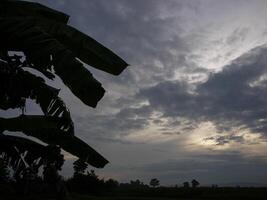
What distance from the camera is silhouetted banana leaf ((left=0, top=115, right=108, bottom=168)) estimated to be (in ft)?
27.3

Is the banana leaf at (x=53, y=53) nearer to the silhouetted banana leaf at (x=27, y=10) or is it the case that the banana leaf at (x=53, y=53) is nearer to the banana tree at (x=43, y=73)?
the banana tree at (x=43, y=73)

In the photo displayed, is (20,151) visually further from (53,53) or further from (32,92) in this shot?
(53,53)

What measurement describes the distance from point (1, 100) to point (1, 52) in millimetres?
1178

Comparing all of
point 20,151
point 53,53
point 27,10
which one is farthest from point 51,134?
point 27,10

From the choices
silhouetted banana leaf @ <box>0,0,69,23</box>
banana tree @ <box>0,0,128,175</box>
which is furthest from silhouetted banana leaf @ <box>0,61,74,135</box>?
silhouetted banana leaf @ <box>0,0,69,23</box>

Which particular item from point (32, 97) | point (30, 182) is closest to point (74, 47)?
point (32, 97)

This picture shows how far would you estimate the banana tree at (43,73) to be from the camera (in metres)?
7.38

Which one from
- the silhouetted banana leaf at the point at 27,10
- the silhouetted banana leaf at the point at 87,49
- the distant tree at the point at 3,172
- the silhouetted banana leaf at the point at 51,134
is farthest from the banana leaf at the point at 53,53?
the distant tree at the point at 3,172

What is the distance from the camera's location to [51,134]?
8812 mm

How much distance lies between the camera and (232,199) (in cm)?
3884

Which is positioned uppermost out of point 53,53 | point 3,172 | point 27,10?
point 27,10

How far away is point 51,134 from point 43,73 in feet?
4.10

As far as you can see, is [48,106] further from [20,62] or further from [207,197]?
[207,197]

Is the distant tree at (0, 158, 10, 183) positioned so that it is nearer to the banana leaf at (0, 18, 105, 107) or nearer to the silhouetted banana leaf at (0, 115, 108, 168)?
the silhouetted banana leaf at (0, 115, 108, 168)
